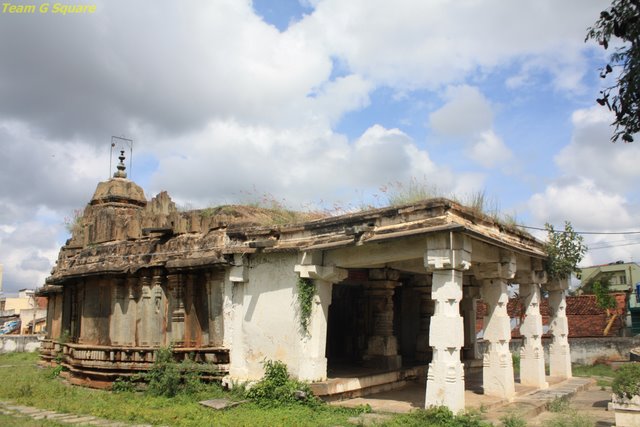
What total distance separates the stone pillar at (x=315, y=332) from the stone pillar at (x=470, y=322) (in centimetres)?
618

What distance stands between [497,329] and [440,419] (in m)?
2.93

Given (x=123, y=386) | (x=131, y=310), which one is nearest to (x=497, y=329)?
(x=123, y=386)

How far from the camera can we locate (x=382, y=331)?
12961mm

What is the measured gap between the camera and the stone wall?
93.6ft

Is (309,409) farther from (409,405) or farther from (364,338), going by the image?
(364,338)

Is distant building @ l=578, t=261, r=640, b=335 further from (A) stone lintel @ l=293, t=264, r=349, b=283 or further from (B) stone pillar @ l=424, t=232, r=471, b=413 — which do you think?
(B) stone pillar @ l=424, t=232, r=471, b=413

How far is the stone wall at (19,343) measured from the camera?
28516 mm

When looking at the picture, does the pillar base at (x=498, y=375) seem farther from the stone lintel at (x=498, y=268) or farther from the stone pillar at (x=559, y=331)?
the stone pillar at (x=559, y=331)

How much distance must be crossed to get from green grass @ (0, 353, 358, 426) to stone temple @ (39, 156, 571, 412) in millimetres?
634

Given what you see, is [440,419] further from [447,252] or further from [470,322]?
[470,322]

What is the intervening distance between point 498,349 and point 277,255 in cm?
469

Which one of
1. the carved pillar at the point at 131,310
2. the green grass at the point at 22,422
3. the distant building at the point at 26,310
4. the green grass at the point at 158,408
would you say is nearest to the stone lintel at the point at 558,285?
the green grass at the point at 158,408

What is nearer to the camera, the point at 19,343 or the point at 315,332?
the point at 315,332

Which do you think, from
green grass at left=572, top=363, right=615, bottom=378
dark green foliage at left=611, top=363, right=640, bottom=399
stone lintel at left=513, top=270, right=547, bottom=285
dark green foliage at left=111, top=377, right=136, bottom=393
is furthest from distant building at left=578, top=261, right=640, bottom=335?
dark green foliage at left=111, top=377, right=136, bottom=393
